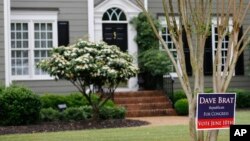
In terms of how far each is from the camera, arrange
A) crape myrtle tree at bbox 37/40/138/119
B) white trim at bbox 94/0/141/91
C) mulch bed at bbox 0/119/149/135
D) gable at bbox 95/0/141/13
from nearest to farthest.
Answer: mulch bed at bbox 0/119/149/135 < crape myrtle tree at bbox 37/40/138/119 < white trim at bbox 94/0/141/91 < gable at bbox 95/0/141/13

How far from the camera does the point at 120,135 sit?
43.1 ft

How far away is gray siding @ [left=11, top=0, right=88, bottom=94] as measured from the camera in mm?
20172

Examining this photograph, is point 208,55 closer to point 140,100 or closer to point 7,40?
point 140,100

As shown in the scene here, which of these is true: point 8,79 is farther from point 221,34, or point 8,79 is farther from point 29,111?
point 221,34

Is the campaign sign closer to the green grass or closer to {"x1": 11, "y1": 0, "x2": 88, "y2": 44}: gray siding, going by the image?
the green grass

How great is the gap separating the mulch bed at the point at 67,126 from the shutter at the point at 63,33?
4483 mm

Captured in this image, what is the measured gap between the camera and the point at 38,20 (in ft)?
66.8

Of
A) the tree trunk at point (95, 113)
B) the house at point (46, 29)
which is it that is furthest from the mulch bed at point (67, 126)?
the house at point (46, 29)

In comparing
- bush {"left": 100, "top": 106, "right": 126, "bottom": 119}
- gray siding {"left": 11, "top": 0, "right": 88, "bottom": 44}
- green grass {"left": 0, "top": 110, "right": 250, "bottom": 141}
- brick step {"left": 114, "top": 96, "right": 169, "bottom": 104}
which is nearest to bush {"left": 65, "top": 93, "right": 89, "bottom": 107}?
brick step {"left": 114, "top": 96, "right": 169, "bottom": 104}

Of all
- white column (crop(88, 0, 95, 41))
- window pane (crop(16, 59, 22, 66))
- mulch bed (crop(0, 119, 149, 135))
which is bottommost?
mulch bed (crop(0, 119, 149, 135))

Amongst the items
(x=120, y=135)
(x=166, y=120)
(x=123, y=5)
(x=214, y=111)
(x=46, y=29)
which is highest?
(x=123, y=5)

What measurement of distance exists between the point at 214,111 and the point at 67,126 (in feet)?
30.4

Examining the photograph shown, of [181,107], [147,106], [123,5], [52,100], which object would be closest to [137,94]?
[147,106]

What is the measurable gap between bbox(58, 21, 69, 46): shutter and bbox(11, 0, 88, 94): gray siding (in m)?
0.15
